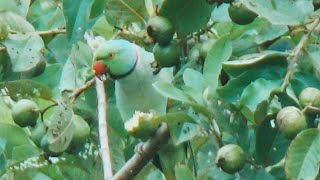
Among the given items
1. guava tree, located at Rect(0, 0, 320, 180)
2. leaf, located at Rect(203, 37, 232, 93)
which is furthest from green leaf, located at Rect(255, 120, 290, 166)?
leaf, located at Rect(203, 37, 232, 93)

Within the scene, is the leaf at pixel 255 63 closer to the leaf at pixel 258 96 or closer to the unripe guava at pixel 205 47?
the leaf at pixel 258 96

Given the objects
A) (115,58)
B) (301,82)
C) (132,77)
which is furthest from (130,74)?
(301,82)

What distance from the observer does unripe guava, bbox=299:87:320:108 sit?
1.31 metres

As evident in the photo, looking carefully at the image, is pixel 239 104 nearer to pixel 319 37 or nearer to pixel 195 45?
pixel 319 37

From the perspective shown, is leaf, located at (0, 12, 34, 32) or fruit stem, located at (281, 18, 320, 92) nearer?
fruit stem, located at (281, 18, 320, 92)

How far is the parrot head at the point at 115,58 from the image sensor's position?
5.84 feet

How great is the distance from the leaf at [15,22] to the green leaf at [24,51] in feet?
0.06

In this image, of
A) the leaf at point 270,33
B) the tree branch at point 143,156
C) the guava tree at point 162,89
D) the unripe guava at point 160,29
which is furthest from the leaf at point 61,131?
the leaf at point 270,33

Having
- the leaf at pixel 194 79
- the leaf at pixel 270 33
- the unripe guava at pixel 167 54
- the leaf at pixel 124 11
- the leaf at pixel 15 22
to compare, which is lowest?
the leaf at pixel 15 22

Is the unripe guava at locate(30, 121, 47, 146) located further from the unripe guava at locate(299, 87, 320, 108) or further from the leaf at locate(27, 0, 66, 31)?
the unripe guava at locate(299, 87, 320, 108)

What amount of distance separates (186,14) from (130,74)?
0.43 metres

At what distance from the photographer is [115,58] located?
1859 millimetres

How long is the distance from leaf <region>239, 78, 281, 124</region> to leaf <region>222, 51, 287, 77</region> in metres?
0.03

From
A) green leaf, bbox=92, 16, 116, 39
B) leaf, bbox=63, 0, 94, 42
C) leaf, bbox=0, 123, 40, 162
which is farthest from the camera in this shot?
green leaf, bbox=92, 16, 116, 39
